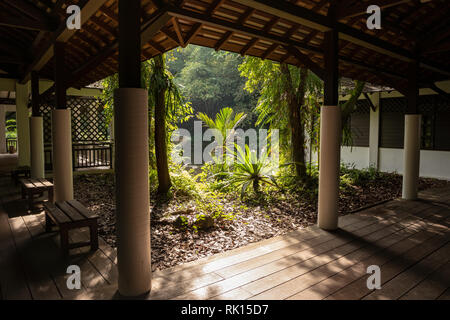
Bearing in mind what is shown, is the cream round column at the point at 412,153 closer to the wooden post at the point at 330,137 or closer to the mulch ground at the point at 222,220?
the mulch ground at the point at 222,220

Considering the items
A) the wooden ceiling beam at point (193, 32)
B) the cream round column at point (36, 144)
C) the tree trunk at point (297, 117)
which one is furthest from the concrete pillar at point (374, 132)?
the cream round column at point (36, 144)

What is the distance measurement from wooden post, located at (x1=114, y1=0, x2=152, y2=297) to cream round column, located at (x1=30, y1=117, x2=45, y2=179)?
17.2ft

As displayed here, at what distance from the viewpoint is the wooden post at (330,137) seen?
168 inches

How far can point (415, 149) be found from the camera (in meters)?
6.25

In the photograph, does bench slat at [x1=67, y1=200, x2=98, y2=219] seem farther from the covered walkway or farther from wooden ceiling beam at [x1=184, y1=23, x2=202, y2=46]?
wooden ceiling beam at [x1=184, y1=23, x2=202, y2=46]

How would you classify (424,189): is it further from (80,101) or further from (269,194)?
(80,101)

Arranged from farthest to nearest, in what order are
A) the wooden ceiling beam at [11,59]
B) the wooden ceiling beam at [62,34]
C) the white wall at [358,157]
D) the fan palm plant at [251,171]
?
the white wall at [358,157] → the fan palm plant at [251,171] → the wooden ceiling beam at [11,59] → the wooden ceiling beam at [62,34]

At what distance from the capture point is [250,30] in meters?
4.11

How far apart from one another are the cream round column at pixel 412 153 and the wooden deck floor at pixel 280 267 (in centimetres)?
171

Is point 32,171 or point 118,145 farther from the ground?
point 118,145

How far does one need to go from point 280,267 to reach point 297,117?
521 cm
